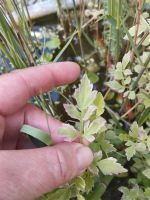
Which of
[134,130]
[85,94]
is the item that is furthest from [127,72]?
[85,94]

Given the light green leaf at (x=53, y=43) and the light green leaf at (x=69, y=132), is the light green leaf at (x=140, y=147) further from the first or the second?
the light green leaf at (x=53, y=43)

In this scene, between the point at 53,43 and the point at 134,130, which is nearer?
the point at 134,130

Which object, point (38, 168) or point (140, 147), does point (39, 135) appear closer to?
point (38, 168)

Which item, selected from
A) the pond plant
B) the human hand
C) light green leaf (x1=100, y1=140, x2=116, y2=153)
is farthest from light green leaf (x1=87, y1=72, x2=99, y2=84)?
light green leaf (x1=100, y1=140, x2=116, y2=153)

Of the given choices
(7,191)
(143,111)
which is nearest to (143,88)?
(143,111)

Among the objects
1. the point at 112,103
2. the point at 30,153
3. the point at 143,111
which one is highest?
the point at 30,153

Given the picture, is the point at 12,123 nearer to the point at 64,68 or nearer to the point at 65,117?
the point at 64,68
